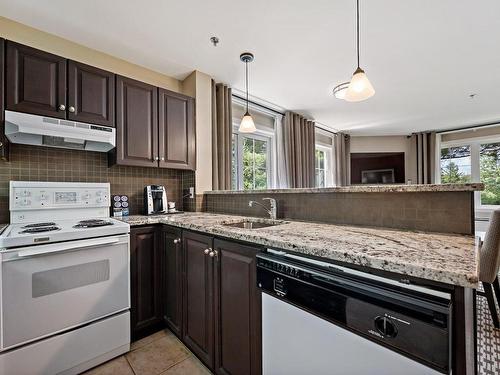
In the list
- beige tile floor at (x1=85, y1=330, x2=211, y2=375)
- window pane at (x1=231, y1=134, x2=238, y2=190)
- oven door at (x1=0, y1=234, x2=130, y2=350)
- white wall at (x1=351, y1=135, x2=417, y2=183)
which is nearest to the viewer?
oven door at (x1=0, y1=234, x2=130, y2=350)

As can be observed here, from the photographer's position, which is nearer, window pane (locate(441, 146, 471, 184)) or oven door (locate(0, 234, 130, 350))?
oven door (locate(0, 234, 130, 350))

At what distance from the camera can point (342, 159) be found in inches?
232

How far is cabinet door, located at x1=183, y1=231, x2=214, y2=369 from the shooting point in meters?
1.39

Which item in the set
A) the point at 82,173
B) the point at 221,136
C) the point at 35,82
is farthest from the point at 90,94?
the point at 221,136

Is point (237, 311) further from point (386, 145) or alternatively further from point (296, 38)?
point (386, 145)

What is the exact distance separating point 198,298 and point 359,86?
5.78ft

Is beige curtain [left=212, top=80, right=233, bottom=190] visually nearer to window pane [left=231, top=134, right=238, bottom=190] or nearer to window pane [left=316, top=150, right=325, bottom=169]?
window pane [left=231, top=134, right=238, bottom=190]

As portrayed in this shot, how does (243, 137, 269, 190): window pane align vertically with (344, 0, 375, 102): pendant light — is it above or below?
below

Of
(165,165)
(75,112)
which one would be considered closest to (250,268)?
(165,165)

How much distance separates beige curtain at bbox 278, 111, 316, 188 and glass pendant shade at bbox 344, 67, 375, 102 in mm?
2272

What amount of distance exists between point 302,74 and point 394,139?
182 inches

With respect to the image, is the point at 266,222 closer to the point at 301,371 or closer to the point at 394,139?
the point at 301,371

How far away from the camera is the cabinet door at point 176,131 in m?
2.33

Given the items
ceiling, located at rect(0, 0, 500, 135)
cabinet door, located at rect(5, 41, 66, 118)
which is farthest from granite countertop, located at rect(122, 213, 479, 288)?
ceiling, located at rect(0, 0, 500, 135)
